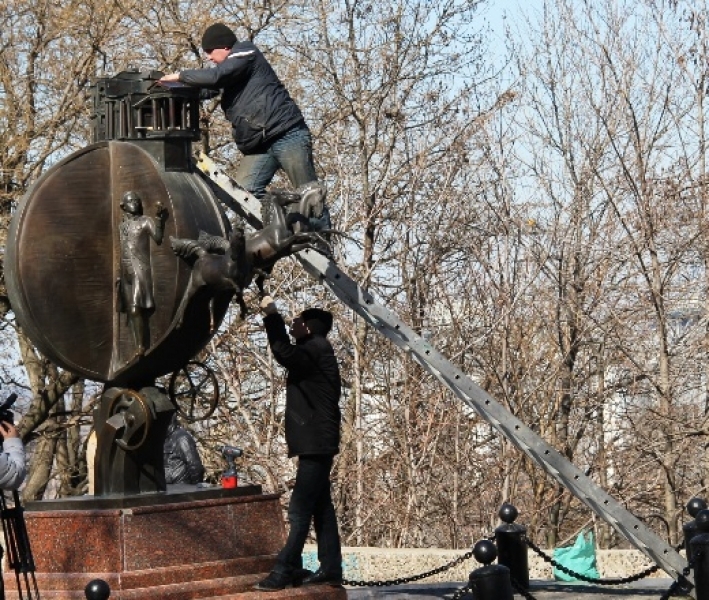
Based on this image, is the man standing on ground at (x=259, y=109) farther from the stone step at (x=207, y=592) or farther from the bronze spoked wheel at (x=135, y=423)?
the stone step at (x=207, y=592)

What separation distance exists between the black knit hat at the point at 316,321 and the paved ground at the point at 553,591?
266cm

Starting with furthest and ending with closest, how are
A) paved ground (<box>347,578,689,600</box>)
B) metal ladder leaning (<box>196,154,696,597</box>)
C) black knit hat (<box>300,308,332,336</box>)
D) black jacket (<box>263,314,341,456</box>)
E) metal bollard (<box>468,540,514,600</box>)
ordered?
1. paved ground (<box>347,578,689,600</box>)
2. metal ladder leaning (<box>196,154,696,597</box>)
3. black knit hat (<box>300,308,332,336</box>)
4. black jacket (<box>263,314,341,456</box>)
5. metal bollard (<box>468,540,514,600</box>)

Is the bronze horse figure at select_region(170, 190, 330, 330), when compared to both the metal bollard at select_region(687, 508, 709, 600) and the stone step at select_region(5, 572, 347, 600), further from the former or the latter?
the metal bollard at select_region(687, 508, 709, 600)

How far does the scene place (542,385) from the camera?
22609 mm

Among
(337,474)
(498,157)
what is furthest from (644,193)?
(337,474)

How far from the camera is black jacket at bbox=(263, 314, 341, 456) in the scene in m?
9.62

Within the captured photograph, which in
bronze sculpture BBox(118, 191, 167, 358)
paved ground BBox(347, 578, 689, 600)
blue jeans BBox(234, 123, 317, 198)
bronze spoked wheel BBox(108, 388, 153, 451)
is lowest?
paved ground BBox(347, 578, 689, 600)

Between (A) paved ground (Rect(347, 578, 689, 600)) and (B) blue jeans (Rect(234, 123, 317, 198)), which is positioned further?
(A) paved ground (Rect(347, 578, 689, 600))

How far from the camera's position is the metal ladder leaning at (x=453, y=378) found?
36.7 ft

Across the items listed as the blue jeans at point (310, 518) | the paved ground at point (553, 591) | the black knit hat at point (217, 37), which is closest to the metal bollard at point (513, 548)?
the paved ground at point (553, 591)

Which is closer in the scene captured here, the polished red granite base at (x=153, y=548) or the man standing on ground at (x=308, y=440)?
the polished red granite base at (x=153, y=548)

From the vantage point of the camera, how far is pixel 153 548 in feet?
30.0

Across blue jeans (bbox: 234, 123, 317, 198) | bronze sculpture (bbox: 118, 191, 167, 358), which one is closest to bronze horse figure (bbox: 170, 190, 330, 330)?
bronze sculpture (bbox: 118, 191, 167, 358)

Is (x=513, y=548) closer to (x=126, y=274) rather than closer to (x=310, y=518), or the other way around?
(x=310, y=518)
